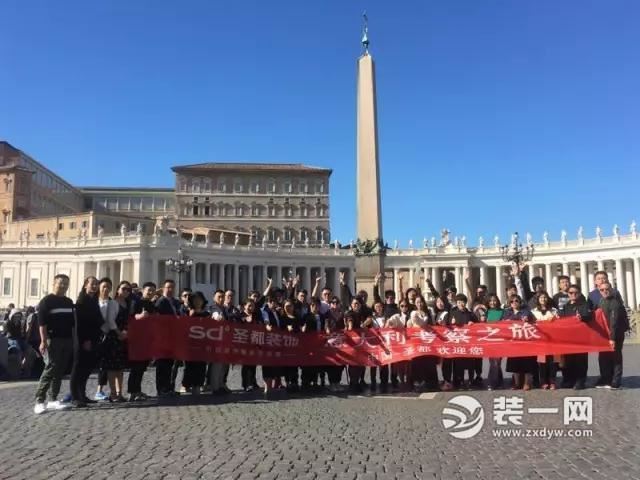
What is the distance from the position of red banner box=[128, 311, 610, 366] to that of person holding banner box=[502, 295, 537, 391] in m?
0.16

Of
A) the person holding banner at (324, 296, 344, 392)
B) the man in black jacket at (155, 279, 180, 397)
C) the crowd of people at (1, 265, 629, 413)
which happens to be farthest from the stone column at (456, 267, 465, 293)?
the man in black jacket at (155, 279, 180, 397)

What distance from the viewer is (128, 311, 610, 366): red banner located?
1035 centimetres

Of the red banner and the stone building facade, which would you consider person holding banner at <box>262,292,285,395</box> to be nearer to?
the red banner

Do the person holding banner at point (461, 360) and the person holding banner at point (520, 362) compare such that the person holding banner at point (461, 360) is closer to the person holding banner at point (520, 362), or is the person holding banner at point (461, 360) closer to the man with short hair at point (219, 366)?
the person holding banner at point (520, 362)

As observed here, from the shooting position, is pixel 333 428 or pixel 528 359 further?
pixel 528 359

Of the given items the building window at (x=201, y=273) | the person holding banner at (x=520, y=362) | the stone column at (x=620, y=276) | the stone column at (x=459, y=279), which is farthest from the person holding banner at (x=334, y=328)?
the stone column at (x=459, y=279)

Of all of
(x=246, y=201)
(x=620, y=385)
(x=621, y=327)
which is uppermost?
(x=246, y=201)

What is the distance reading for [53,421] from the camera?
7.77 m

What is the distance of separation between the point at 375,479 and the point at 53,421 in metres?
4.97

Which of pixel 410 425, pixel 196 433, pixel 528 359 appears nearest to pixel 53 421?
pixel 196 433

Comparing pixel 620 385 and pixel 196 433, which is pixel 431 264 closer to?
pixel 620 385

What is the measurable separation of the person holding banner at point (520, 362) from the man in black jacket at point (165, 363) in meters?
6.25

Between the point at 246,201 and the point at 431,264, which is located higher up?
the point at 246,201

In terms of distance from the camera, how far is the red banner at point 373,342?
10.4 m
